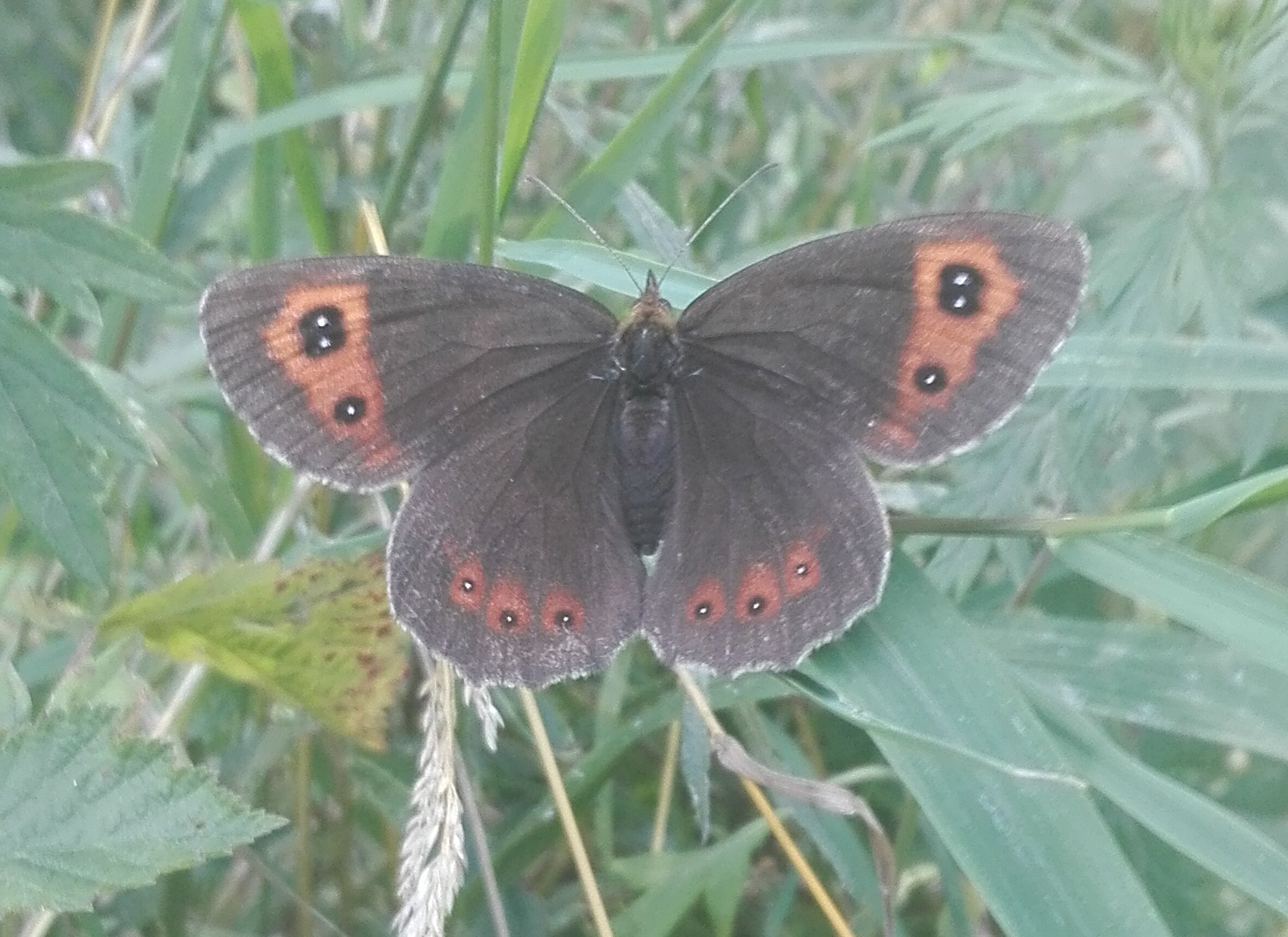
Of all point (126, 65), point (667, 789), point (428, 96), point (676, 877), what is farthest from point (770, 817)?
point (126, 65)

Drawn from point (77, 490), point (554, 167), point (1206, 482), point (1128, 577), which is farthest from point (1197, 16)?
point (77, 490)

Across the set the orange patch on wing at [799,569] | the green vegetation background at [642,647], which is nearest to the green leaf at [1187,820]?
the green vegetation background at [642,647]

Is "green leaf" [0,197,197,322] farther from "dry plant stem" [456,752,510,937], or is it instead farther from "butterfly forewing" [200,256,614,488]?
"dry plant stem" [456,752,510,937]

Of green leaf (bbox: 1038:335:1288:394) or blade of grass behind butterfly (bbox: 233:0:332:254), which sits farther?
blade of grass behind butterfly (bbox: 233:0:332:254)

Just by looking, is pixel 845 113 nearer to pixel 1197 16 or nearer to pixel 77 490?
pixel 1197 16

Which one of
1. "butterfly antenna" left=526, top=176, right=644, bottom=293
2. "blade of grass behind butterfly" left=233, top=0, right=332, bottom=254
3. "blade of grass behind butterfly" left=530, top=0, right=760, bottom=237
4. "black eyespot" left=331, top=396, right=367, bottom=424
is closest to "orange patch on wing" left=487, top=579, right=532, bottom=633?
"black eyespot" left=331, top=396, right=367, bottom=424
